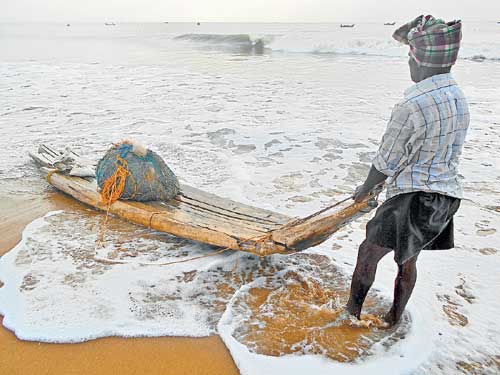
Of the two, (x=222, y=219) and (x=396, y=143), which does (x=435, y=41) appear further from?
(x=222, y=219)

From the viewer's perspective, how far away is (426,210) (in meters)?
2.29

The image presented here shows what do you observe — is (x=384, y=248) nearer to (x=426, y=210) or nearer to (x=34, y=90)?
(x=426, y=210)

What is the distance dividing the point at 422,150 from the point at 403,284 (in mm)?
953

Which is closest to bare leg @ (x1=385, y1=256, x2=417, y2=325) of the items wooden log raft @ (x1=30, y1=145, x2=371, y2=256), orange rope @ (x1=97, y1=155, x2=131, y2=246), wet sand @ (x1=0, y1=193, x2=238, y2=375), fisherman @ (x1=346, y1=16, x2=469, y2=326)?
fisherman @ (x1=346, y1=16, x2=469, y2=326)

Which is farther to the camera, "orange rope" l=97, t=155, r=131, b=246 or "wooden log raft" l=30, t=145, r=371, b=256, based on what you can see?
"orange rope" l=97, t=155, r=131, b=246

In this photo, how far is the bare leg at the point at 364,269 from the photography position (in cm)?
254

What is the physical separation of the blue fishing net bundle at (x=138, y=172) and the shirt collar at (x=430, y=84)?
269 cm

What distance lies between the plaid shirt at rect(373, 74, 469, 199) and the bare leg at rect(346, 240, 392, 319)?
1.33 feet

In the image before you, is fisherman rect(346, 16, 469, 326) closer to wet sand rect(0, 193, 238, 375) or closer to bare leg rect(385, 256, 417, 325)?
bare leg rect(385, 256, 417, 325)

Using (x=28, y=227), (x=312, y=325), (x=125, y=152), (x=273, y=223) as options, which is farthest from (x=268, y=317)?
(x=28, y=227)

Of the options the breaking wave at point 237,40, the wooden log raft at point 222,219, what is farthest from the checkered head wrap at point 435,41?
the breaking wave at point 237,40

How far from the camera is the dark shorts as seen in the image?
2.29m

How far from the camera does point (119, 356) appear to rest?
8.66ft

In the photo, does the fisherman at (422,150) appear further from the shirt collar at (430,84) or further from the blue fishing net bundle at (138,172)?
the blue fishing net bundle at (138,172)
